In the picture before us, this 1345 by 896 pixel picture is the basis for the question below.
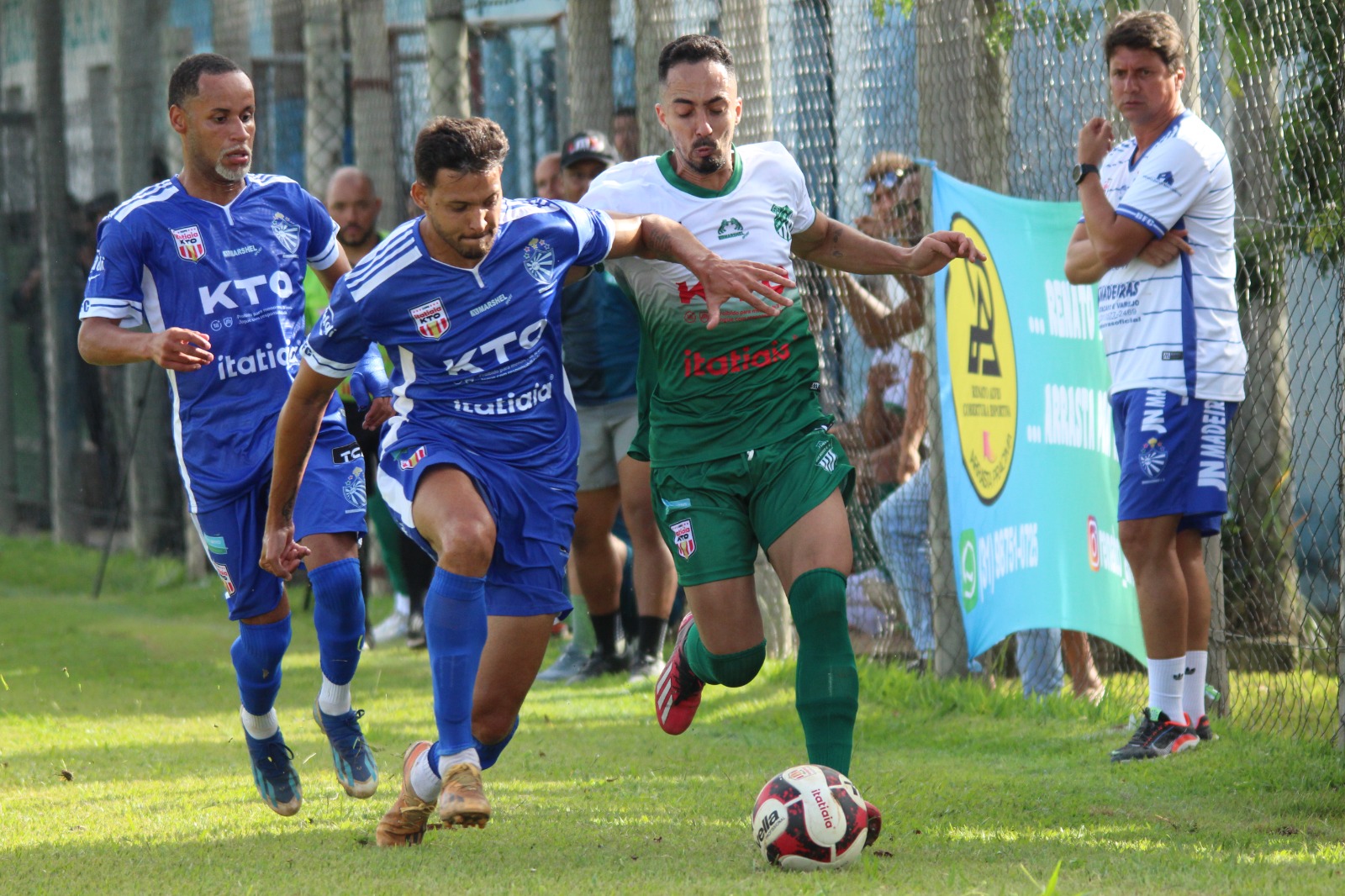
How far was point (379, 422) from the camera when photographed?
525 centimetres

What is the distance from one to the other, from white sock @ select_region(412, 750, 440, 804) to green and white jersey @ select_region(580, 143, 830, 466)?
1.25m

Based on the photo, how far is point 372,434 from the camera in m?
9.04

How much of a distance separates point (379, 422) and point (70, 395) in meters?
10.0

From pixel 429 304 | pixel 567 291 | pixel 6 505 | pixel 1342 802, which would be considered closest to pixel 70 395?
pixel 6 505

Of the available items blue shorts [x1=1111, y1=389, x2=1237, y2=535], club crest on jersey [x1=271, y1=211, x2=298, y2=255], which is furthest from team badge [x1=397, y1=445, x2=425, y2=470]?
blue shorts [x1=1111, y1=389, x2=1237, y2=535]

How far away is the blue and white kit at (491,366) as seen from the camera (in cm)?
454

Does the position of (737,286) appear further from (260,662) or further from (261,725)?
(261,725)

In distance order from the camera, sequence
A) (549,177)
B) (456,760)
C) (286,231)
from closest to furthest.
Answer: (456,760) → (286,231) → (549,177)

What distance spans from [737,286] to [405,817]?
1867 mm

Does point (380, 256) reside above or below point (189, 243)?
below

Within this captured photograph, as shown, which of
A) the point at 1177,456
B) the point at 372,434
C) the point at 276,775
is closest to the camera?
the point at 276,775

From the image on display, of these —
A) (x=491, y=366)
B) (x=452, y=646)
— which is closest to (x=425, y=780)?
(x=452, y=646)

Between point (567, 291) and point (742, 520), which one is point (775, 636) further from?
point (742, 520)

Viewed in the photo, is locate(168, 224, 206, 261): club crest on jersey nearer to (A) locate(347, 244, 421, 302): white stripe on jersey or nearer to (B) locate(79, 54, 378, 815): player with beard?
(B) locate(79, 54, 378, 815): player with beard
